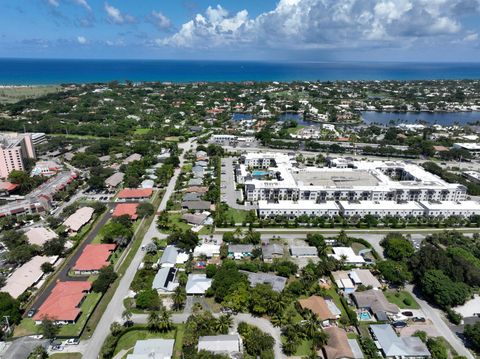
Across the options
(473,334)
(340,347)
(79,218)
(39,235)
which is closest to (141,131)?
(79,218)

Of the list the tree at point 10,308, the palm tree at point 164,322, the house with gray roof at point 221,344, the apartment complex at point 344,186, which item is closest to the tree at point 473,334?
the house with gray roof at point 221,344

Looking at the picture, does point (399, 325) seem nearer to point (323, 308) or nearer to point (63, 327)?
point (323, 308)

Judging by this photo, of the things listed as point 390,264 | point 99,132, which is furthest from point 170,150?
point 390,264

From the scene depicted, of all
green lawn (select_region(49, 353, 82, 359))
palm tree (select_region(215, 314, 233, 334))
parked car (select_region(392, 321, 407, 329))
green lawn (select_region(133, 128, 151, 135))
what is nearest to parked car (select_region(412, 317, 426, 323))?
parked car (select_region(392, 321, 407, 329))

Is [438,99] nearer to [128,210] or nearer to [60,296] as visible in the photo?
[128,210]

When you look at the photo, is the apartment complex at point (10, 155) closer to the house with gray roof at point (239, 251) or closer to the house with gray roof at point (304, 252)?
the house with gray roof at point (239, 251)

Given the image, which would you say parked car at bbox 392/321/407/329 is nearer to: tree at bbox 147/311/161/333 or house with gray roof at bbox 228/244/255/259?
house with gray roof at bbox 228/244/255/259
